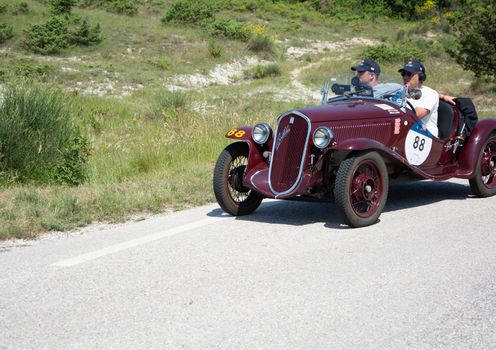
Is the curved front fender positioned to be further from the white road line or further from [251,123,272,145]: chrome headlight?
the white road line

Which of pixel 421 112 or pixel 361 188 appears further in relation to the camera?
pixel 421 112

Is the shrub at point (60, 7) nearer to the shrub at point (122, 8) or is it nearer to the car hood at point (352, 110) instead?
the shrub at point (122, 8)

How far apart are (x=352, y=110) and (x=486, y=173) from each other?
2.39m

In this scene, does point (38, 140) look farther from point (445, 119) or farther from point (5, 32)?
point (5, 32)

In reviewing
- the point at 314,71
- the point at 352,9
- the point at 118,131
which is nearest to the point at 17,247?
the point at 118,131

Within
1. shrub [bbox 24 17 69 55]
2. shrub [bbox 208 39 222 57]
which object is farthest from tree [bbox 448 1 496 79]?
shrub [bbox 24 17 69 55]

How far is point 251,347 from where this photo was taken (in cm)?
423

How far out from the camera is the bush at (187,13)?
159 ft

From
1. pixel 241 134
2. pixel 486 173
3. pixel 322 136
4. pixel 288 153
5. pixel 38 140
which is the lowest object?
pixel 486 173

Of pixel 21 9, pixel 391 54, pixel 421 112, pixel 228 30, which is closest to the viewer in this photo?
pixel 421 112

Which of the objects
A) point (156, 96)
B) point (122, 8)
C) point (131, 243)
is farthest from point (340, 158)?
point (122, 8)

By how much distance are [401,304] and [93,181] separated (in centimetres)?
636

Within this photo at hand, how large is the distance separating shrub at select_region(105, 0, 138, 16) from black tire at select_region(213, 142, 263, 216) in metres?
42.8

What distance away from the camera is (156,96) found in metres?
20.1
